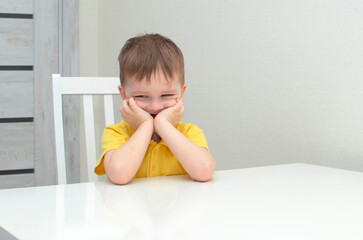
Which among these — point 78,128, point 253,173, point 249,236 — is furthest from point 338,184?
point 78,128

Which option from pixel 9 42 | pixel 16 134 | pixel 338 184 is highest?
pixel 9 42

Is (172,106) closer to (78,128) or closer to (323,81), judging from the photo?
(323,81)

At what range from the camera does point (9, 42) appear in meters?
2.19

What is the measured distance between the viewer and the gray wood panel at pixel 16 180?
7.18 feet

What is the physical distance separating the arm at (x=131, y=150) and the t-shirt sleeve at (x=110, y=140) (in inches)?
1.1

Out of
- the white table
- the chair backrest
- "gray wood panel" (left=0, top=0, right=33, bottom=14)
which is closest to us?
the white table

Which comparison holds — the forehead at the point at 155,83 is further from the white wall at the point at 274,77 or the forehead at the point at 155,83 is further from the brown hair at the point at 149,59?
the white wall at the point at 274,77

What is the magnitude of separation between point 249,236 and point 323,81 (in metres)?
0.70

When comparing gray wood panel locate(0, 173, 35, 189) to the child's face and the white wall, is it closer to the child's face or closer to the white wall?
the white wall

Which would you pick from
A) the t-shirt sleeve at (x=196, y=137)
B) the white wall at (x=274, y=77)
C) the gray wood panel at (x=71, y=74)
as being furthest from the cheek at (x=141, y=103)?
the gray wood panel at (x=71, y=74)

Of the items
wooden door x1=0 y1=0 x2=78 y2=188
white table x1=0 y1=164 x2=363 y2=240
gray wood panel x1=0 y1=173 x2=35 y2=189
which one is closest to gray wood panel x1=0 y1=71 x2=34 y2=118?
wooden door x1=0 y1=0 x2=78 y2=188

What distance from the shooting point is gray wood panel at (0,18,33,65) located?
→ 2178 millimetres

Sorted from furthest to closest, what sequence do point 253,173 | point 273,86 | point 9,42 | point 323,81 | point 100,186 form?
point 9,42 → point 273,86 → point 323,81 → point 253,173 → point 100,186

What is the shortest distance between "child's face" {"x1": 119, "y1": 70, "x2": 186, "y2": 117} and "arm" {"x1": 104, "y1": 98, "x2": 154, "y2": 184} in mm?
21
